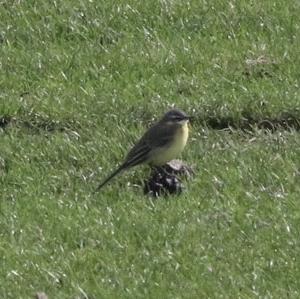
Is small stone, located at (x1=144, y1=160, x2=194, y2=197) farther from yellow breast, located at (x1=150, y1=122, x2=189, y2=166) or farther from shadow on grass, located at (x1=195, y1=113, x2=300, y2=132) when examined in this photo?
shadow on grass, located at (x1=195, y1=113, x2=300, y2=132)

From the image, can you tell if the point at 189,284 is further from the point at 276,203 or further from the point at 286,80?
the point at 286,80

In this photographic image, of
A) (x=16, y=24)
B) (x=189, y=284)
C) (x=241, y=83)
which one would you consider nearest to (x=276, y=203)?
(x=189, y=284)

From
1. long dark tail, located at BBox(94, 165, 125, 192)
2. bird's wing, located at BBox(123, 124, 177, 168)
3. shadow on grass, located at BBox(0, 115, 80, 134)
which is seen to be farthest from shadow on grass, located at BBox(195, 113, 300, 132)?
long dark tail, located at BBox(94, 165, 125, 192)

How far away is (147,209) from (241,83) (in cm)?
241

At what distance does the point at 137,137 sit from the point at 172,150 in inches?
21.3

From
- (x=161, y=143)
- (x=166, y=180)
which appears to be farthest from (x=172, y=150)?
(x=166, y=180)

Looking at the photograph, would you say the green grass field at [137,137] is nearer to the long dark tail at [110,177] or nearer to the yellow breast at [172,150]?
the long dark tail at [110,177]

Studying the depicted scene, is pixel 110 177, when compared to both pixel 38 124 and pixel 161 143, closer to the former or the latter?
pixel 161 143

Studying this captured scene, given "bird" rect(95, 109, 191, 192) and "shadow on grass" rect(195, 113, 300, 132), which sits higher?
"bird" rect(95, 109, 191, 192)

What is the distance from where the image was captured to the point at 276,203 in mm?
10789

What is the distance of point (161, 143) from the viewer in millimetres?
11539

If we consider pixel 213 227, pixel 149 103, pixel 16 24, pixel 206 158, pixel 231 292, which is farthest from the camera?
pixel 16 24

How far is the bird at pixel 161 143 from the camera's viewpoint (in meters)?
11.3

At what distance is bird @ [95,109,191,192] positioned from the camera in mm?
11273
